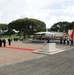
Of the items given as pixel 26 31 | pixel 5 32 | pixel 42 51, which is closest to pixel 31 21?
pixel 26 31

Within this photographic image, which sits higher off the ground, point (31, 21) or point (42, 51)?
point (31, 21)

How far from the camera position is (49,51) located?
766 inches

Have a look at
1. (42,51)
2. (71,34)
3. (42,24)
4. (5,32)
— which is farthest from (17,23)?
(42,51)

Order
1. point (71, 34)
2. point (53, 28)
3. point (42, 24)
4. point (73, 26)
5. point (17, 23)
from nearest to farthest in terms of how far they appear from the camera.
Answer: point (71, 34) → point (17, 23) → point (42, 24) → point (73, 26) → point (53, 28)

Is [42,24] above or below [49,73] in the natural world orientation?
above

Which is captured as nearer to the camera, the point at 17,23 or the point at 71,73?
the point at 71,73

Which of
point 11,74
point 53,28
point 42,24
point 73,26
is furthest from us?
point 53,28

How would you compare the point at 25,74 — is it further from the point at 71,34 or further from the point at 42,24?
the point at 42,24

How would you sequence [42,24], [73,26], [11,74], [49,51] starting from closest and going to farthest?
[11,74]
[49,51]
[42,24]
[73,26]

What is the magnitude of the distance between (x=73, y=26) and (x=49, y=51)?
7112cm

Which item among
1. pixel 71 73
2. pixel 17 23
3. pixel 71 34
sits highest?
pixel 17 23

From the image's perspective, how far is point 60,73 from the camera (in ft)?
32.4

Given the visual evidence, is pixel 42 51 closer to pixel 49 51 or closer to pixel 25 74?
pixel 49 51

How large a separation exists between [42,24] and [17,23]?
33.2 ft
